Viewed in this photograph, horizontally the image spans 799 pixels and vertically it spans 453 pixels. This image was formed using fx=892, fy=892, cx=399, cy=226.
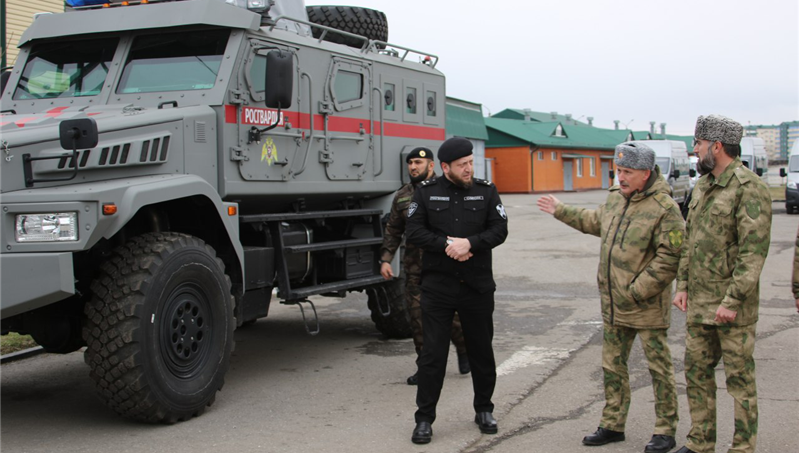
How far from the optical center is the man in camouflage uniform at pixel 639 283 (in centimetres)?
502

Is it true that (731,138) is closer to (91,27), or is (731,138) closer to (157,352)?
(157,352)

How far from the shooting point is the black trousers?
5391mm

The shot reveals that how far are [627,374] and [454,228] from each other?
1339 mm

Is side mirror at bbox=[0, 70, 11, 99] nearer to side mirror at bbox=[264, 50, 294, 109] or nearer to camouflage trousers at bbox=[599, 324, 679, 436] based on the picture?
side mirror at bbox=[264, 50, 294, 109]

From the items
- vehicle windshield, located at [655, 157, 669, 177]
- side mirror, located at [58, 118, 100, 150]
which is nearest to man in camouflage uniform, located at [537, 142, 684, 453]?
side mirror, located at [58, 118, 100, 150]

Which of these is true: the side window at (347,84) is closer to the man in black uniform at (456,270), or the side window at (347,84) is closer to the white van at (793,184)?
the man in black uniform at (456,270)

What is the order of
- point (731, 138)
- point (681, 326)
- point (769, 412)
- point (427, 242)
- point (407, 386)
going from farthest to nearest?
point (681, 326) → point (407, 386) → point (769, 412) → point (427, 242) → point (731, 138)

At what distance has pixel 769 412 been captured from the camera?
19.3ft

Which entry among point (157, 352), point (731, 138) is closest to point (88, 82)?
point (157, 352)

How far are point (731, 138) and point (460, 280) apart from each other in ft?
5.76

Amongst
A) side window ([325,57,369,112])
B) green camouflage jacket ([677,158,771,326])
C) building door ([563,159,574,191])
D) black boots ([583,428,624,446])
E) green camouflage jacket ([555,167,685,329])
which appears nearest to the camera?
green camouflage jacket ([677,158,771,326])

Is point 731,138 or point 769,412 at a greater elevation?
point 731,138

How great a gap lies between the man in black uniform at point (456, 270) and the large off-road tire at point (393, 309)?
3165 mm

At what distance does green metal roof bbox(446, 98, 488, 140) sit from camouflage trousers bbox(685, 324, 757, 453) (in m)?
37.1
